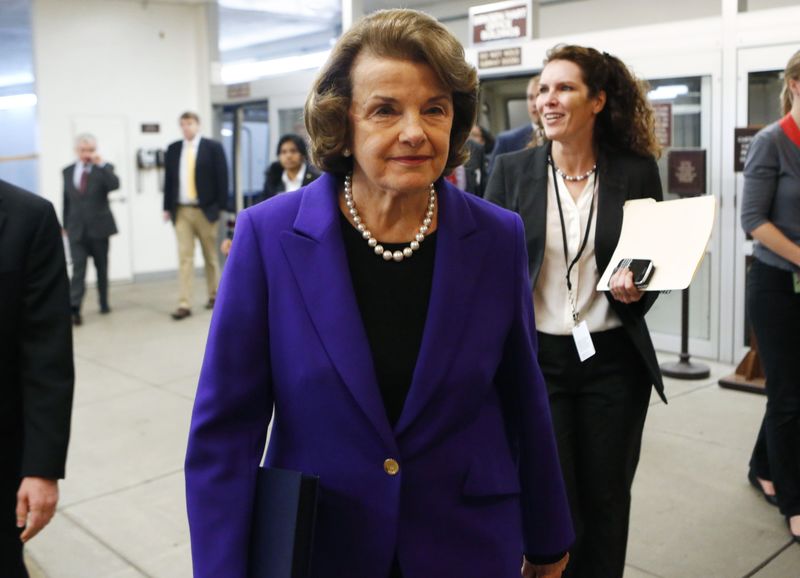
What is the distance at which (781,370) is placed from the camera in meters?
3.84

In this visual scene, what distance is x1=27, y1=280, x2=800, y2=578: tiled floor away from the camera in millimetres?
3740

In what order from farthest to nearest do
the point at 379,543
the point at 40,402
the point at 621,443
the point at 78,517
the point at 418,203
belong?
1. the point at 78,517
2. the point at 621,443
3. the point at 40,402
4. the point at 418,203
5. the point at 379,543

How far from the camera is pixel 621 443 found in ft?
9.05

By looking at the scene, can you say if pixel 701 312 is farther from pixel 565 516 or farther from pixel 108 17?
pixel 108 17

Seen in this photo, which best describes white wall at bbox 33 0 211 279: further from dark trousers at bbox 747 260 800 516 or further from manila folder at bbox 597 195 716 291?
manila folder at bbox 597 195 716 291

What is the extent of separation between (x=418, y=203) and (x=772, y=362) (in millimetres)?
2700

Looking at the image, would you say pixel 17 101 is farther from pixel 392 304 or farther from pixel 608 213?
pixel 392 304

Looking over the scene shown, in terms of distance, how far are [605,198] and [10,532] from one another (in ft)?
6.38

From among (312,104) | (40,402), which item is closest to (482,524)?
(312,104)

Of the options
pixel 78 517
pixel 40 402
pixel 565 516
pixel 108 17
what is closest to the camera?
pixel 565 516

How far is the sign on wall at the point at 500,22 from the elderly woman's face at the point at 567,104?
17.1 ft

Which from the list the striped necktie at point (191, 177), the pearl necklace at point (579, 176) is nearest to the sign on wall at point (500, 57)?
the striped necktie at point (191, 177)

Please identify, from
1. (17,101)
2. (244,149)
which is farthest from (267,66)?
(17,101)

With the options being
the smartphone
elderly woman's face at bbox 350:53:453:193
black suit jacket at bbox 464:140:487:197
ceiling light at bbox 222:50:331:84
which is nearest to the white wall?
ceiling light at bbox 222:50:331:84
